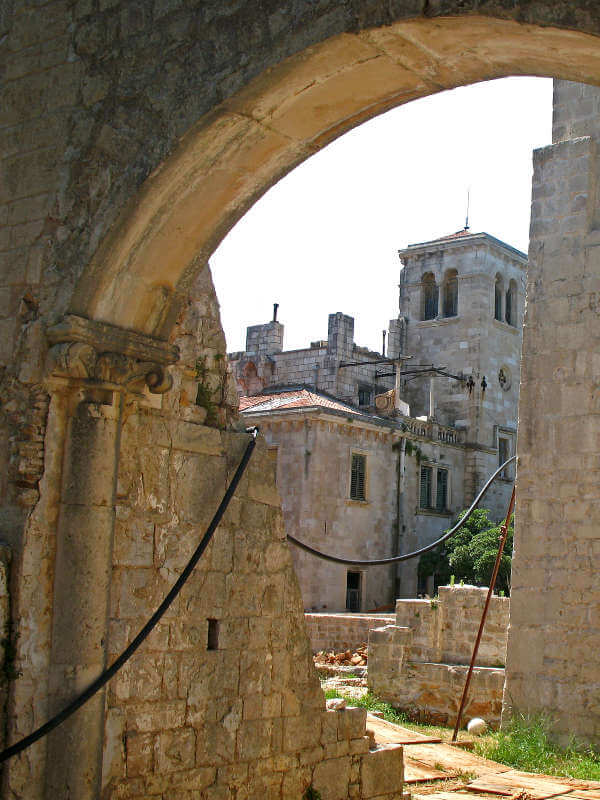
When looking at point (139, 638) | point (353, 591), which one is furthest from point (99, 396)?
point (353, 591)

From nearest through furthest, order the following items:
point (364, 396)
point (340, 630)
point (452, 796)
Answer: point (452, 796)
point (340, 630)
point (364, 396)

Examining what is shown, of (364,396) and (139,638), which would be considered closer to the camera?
(139,638)

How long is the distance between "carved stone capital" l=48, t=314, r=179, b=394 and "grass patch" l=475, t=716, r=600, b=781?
537cm

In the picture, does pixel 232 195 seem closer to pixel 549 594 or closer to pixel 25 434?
pixel 25 434

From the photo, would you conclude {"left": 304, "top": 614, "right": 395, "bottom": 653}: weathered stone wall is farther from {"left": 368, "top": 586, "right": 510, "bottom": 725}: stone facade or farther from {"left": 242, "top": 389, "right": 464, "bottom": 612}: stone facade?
{"left": 368, "top": 586, "right": 510, "bottom": 725}: stone facade

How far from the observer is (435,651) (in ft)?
44.4

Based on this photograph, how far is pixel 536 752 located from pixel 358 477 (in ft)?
64.1

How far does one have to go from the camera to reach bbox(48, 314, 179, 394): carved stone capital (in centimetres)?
443

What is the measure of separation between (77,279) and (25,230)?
1.60 ft

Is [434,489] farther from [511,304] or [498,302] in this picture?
[511,304]

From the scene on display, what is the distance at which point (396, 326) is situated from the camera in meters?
36.9

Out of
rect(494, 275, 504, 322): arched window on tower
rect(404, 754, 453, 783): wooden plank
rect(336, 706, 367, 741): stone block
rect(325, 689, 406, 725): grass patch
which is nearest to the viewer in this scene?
rect(336, 706, 367, 741): stone block

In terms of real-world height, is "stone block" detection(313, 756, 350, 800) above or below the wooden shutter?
below

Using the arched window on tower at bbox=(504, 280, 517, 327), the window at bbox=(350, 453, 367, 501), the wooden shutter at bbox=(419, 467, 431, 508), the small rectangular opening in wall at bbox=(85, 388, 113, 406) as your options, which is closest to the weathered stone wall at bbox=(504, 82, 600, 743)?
the small rectangular opening in wall at bbox=(85, 388, 113, 406)
